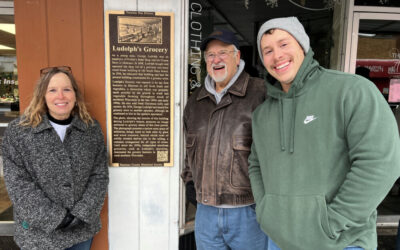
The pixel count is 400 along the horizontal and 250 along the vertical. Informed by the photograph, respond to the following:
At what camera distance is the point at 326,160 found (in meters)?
1.31

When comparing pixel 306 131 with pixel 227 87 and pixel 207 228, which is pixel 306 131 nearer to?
pixel 227 87

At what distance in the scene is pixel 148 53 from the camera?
246 centimetres

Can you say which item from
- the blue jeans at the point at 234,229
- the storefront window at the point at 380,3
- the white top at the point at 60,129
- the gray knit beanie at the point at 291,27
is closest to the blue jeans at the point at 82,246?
the white top at the point at 60,129

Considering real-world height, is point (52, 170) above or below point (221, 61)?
below

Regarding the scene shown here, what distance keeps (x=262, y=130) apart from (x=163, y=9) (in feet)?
5.10

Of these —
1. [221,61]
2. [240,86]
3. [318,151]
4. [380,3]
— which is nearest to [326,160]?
[318,151]

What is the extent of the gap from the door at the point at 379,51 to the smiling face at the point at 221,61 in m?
2.07

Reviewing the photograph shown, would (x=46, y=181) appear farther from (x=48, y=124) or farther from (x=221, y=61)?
(x=221, y=61)

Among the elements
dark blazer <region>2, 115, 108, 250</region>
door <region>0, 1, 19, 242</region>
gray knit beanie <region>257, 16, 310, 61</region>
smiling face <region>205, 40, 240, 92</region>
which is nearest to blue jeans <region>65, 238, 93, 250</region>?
dark blazer <region>2, 115, 108, 250</region>

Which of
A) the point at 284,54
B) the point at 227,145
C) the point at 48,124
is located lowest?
the point at 227,145

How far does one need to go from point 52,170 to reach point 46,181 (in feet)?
0.28

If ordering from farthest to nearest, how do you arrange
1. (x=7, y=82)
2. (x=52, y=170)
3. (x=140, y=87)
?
1. (x=7, y=82)
2. (x=140, y=87)
3. (x=52, y=170)

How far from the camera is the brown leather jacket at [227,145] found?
6.24ft

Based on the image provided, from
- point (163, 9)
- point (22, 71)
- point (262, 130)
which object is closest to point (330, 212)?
point (262, 130)
